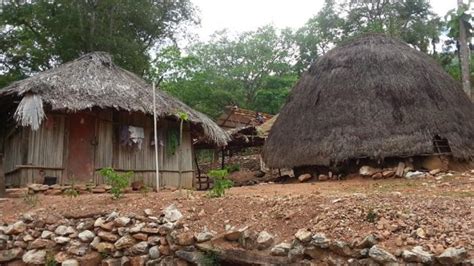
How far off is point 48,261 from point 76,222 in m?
0.66

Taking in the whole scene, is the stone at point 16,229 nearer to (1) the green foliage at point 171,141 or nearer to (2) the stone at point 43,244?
(2) the stone at point 43,244

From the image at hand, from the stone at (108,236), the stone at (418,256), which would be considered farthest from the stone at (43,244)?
the stone at (418,256)

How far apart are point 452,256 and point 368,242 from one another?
0.79 metres

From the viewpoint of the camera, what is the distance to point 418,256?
4.27 metres

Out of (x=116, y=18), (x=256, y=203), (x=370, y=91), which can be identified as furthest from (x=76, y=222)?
(x=116, y=18)

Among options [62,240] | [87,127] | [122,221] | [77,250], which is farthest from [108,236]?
[87,127]

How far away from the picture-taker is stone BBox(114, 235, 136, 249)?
248 inches

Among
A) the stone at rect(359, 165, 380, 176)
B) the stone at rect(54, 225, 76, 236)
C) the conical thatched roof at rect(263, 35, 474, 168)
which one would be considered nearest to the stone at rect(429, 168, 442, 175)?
the conical thatched roof at rect(263, 35, 474, 168)

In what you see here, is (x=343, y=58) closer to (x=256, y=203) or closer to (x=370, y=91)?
→ (x=370, y=91)

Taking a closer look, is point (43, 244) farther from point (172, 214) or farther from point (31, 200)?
point (172, 214)

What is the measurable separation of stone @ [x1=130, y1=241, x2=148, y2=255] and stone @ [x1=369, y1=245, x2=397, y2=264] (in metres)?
3.09

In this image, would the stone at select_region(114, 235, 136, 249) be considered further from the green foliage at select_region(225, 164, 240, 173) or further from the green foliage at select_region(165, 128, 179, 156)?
the green foliage at select_region(225, 164, 240, 173)

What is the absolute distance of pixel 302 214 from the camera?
5672 millimetres

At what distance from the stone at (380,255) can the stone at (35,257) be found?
4679mm
